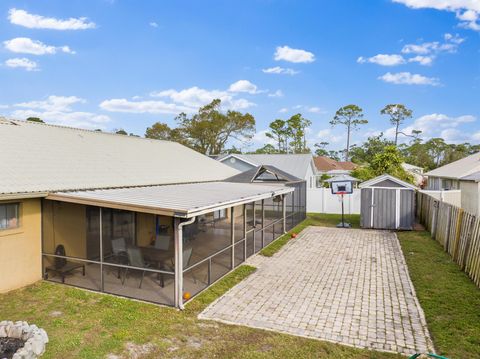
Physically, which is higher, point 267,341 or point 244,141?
point 244,141

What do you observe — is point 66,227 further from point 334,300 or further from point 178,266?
point 334,300

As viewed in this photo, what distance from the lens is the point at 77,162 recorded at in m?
11.4

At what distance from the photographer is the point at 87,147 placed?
44.2 feet

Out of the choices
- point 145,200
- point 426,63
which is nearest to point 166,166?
point 145,200

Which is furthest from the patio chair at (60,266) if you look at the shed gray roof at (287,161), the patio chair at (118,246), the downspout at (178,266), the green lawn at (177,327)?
the shed gray roof at (287,161)

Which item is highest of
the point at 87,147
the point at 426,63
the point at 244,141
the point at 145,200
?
the point at 426,63

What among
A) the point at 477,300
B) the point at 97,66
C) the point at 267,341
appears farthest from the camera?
the point at 97,66

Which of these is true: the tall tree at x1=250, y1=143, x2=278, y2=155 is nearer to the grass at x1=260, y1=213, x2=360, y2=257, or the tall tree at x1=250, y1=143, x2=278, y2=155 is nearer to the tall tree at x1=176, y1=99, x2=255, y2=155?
the tall tree at x1=176, y1=99, x2=255, y2=155

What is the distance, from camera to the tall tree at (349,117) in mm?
59406

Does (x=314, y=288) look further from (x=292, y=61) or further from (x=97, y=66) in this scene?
(x=292, y=61)

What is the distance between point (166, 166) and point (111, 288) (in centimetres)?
866

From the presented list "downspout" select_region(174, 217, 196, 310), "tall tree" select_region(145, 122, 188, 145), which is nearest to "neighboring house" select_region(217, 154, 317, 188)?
"downspout" select_region(174, 217, 196, 310)

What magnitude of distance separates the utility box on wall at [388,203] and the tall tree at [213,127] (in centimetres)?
3500

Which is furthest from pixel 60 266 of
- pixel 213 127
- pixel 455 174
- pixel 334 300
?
pixel 213 127
